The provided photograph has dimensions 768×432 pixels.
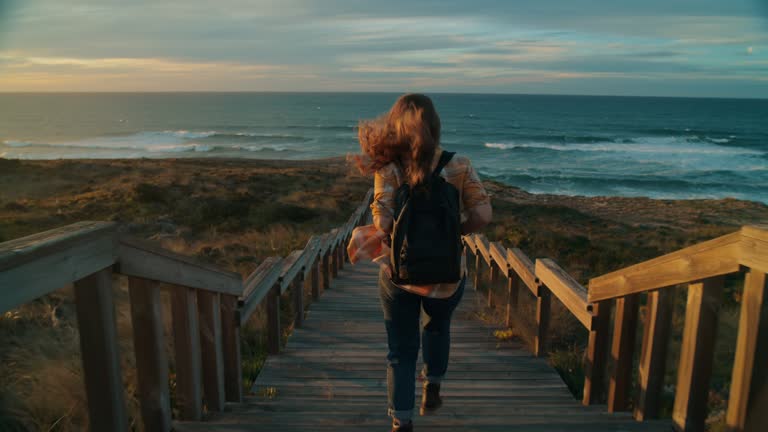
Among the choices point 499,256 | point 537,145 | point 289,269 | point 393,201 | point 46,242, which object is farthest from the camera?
point 537,145

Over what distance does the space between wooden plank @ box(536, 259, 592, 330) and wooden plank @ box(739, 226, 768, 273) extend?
1309 mm

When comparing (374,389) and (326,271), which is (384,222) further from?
(326,271)

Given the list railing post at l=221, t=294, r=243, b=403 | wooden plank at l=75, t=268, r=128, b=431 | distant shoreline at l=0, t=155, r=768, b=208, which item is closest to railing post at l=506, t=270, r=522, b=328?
railing post at l=221, t=294, r=243, b=403

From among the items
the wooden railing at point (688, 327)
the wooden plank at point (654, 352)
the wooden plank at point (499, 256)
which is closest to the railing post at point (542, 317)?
the wooden railing at point (688, 327)

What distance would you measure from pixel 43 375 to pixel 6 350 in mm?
859

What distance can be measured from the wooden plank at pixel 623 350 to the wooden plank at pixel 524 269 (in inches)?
51.7

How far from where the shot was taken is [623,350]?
9.42 feet

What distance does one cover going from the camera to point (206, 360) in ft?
9.22

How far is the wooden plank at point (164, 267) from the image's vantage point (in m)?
1.97

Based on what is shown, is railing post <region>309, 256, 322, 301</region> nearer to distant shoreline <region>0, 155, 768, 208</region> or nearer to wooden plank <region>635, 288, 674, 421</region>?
wooden plank <region>635, 288, 674, 421</region>

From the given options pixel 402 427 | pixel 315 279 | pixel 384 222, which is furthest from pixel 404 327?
pixel 315 279

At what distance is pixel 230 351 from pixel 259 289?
0.61m

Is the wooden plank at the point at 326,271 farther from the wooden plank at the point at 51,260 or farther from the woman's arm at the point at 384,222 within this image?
the wooden plank at the point at 51,260

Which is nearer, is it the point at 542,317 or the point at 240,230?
the point at 542,317
